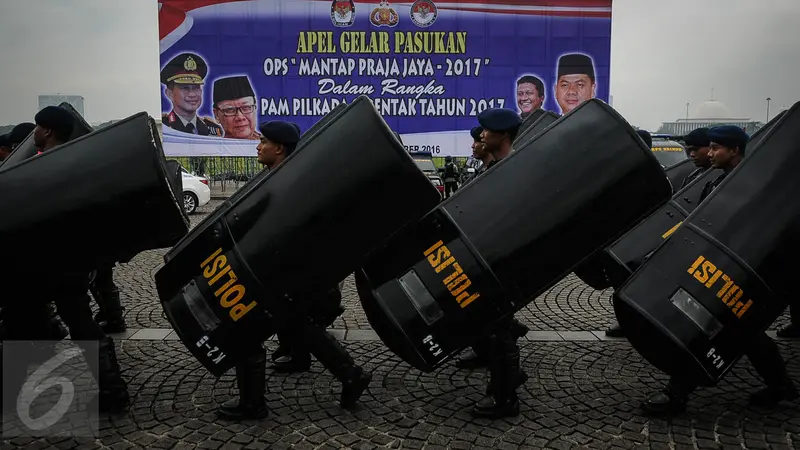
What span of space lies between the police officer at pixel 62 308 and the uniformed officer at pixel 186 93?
13.8 metres

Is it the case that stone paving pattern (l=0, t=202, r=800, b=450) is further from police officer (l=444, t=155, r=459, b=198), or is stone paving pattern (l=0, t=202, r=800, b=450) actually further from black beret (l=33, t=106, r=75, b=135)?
police officer (l=444, t=155, r=459, b=198)

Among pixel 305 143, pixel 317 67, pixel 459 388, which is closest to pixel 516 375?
pixel 459 388

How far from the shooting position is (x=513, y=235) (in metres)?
3.30

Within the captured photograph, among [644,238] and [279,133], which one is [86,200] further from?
[644,238]

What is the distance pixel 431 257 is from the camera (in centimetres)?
336

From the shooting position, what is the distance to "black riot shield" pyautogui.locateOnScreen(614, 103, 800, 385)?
342 centimetres

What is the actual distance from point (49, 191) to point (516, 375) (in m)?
2.91

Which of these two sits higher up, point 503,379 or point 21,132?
point 21,132

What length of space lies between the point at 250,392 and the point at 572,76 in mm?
15703

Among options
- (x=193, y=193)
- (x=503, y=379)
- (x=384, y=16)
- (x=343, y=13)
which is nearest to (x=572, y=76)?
(x=384, y=16)

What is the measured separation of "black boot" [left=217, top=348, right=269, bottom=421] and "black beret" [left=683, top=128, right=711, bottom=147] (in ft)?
14.6

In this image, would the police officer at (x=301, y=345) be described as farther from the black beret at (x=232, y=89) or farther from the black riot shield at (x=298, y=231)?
the black beret at (x=232, y=89)

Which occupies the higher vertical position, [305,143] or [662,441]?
[305,143]

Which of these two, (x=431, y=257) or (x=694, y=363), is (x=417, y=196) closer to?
(x=431, y=257)
